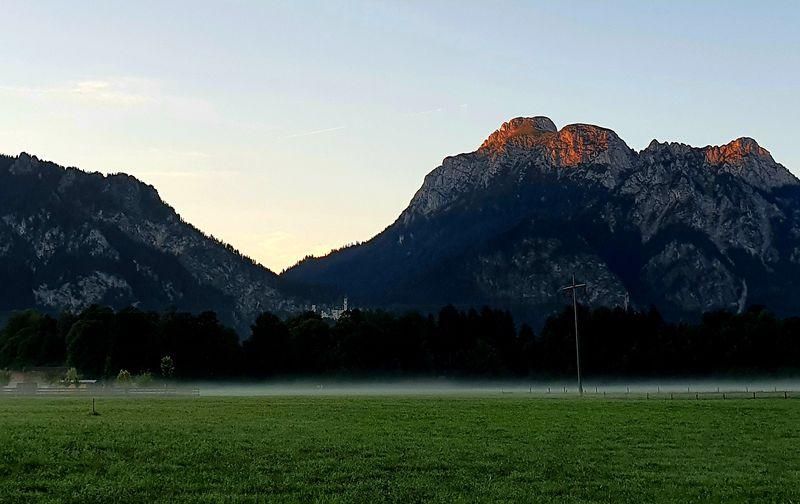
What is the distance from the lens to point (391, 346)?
593 ft

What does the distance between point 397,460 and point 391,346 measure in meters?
149

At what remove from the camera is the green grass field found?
25.2m

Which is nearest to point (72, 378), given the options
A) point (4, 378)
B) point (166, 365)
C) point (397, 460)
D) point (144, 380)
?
point (144, 380)

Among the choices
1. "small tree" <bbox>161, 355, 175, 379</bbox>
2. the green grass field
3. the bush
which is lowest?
the green grass field

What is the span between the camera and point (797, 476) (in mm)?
29047

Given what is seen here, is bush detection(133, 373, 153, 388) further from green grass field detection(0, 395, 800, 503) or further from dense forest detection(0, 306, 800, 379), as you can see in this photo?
green grass field detection(0, 395, 800, 503)

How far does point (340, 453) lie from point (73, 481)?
1063 cm

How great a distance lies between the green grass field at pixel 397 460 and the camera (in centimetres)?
2520

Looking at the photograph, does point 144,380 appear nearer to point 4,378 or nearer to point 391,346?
point 4,378

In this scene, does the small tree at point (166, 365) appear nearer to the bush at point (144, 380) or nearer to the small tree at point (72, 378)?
the bush at point (144, 380)

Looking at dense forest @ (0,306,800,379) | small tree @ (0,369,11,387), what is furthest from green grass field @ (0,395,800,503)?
dense forest @ (0,306,800,379)

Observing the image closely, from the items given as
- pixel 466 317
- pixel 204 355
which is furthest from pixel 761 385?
pixel 204 355

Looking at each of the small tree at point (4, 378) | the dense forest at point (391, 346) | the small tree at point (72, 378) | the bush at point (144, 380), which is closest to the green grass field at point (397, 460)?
the small tree at point (72, 378)

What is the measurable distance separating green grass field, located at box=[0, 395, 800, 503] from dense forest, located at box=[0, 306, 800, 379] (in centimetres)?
10918
